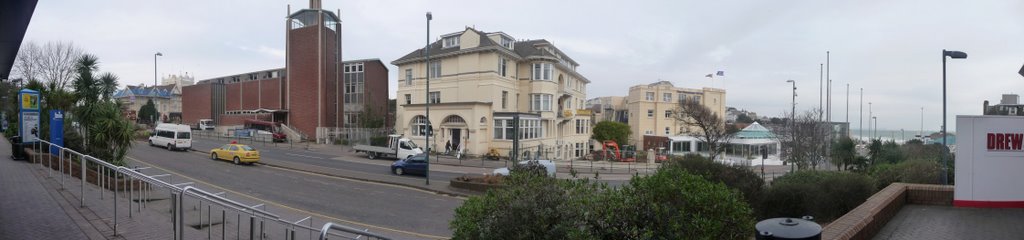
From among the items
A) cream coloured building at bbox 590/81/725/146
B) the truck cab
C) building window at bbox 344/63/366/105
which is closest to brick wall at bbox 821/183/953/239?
the truck cab

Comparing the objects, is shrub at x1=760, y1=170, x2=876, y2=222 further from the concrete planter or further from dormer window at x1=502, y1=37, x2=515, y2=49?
dormer window at x1=502, y1=37, x2=515, y2=49

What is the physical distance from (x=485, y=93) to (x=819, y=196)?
99.1 ft

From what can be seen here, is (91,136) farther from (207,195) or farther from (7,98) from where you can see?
(7,98)

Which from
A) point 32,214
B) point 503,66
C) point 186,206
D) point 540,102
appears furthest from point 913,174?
point 503,66

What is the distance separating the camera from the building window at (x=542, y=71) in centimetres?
4356

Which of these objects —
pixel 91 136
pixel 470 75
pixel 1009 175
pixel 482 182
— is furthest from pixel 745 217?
pixel 470 75

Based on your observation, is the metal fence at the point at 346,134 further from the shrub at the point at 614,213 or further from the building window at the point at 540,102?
the shrub at the point at 614,213

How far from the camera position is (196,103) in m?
73.1

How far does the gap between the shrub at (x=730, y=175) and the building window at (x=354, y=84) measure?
151ft

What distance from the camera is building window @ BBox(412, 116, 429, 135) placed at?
41053 millimetres

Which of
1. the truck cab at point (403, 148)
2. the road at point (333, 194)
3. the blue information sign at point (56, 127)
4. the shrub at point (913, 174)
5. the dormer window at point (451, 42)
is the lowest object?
the road at point (333, 194)

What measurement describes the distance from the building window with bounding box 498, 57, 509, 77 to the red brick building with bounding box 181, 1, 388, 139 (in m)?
16.1

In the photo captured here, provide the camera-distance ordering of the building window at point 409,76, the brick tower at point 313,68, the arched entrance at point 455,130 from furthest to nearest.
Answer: the brick tower at point 313,68 < the building window at point 409,76 < the arched entrance at point 455,130

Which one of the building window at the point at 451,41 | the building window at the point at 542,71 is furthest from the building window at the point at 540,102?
the building window at the point at 451,41
